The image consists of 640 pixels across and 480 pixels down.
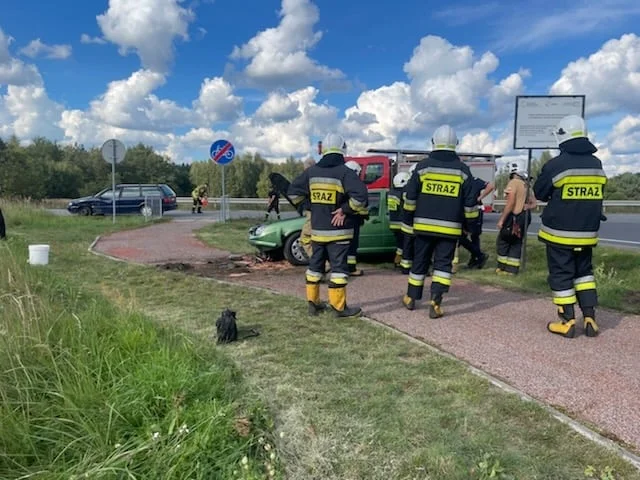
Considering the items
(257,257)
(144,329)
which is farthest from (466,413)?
(257,257)

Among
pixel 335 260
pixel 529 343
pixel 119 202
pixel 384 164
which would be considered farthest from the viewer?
pixel 119 202

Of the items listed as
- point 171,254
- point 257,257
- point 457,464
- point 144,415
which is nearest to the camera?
point 457,464

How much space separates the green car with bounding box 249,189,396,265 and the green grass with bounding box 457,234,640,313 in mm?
1446

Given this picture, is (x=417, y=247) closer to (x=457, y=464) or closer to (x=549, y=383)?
(x=549, y=383)

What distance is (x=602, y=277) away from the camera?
7.69 metres

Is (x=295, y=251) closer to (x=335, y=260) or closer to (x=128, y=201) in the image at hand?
(x=335, y=260)

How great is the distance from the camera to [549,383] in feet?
12.8

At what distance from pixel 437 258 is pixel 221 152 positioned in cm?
1250

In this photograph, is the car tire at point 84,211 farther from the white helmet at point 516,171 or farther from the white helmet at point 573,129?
the white helmet at point 573,129

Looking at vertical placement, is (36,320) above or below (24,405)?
above

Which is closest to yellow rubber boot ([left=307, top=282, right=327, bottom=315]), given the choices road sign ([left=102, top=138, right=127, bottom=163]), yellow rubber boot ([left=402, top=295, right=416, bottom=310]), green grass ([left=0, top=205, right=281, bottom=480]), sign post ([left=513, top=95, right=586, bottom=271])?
yellow rubber boot ([left=402, top=295, right=416, bottom=310])

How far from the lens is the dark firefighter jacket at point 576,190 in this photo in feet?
16.2

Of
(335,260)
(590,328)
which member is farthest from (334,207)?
(590,328)

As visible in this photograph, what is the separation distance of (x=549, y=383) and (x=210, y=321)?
3304 millimetres
